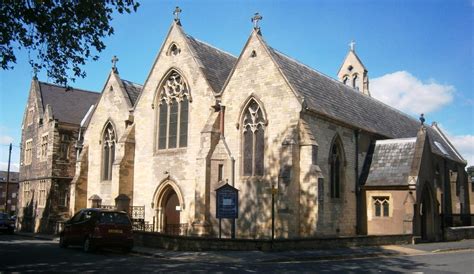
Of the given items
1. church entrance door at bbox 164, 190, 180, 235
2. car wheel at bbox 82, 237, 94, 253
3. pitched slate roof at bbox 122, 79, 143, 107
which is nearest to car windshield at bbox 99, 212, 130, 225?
car wheel at bbox 82, 237, 94, 253

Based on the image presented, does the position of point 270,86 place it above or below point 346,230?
above

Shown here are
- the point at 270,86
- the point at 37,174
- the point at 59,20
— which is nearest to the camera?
the point at 59,20

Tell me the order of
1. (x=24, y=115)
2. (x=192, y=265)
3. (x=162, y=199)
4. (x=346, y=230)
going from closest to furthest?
(x=192, y=265) → (x=346, y=230) → (x=162, y=199) → (x=24, y=115)

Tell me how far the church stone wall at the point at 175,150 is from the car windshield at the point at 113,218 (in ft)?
20.5

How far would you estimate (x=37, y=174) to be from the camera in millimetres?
39281

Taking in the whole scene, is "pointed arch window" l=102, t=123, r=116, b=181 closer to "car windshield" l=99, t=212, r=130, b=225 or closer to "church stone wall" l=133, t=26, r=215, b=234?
"church stone wall" l=133, t=26, r=215, b=234

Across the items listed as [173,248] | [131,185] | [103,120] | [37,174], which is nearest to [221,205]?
[173,248]

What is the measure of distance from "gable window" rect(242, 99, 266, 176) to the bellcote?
91.5ft

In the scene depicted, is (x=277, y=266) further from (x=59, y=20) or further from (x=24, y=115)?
(x=24, y=115)

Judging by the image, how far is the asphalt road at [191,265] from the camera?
1403 cm

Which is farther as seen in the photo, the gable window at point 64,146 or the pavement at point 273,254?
the gable window at point 64,146

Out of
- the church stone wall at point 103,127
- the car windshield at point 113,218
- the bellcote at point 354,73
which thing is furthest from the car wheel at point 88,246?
the bellcote at point 354,73

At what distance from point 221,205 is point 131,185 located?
10.9m

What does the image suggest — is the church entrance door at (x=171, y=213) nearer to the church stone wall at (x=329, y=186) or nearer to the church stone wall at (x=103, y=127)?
the church stone wall at (x=103, y=127)
